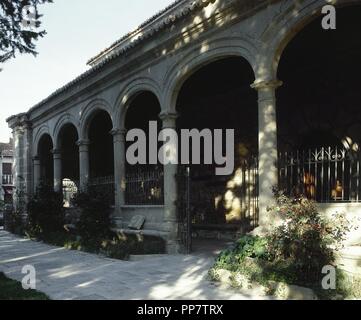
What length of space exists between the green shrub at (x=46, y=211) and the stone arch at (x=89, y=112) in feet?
9.16

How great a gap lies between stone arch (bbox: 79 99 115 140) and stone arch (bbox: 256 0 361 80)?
6.08 metres

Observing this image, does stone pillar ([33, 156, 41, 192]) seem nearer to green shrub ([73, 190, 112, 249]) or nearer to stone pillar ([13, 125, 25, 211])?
stone pillar ([13, 125, 25, 211])

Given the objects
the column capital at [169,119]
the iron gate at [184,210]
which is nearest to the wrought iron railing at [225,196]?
the iron gate at [184,210]

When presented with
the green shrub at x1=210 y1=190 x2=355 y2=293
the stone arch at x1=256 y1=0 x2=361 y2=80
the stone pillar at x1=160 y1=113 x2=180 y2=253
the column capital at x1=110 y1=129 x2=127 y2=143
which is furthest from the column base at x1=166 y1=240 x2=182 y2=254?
the stone arch at x1=256 y1=0 x2=361 y2=80

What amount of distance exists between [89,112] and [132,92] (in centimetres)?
269

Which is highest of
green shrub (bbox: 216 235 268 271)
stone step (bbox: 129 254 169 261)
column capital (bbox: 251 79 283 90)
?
column capital (bbox: 251 79 283 90)

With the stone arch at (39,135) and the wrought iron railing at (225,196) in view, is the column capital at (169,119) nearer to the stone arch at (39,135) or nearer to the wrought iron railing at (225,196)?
the wrought iron railing at (225,196)

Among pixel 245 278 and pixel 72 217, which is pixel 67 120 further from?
pixel 245 278

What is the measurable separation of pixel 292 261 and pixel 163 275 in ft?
8.10

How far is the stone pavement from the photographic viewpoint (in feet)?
20.1

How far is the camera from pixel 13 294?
239 inches

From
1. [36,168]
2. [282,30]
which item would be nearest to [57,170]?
[36,168]

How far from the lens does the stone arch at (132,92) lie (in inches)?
431

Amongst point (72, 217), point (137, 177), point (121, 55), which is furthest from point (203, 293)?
point (72, 217)
